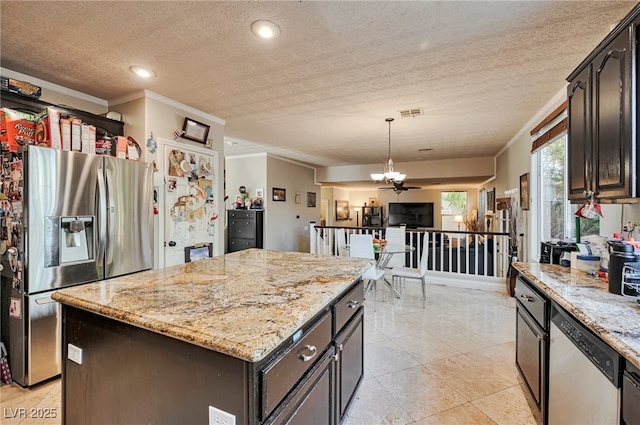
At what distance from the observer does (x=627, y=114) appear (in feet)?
4.36

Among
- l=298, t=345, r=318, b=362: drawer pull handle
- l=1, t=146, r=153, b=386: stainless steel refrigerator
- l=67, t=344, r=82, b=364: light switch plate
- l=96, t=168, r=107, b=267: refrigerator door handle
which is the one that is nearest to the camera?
l=298, t=345, r=318, b=362: drawer pull handle

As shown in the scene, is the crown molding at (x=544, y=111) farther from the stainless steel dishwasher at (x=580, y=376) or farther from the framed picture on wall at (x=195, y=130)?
the framed picture on wall at (x=195, y=130)

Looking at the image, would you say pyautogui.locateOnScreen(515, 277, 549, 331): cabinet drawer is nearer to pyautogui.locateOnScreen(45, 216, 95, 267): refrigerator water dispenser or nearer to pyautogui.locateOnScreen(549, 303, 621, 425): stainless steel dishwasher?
pyautogui.locateOnScreen(549, 303, 621, 425): stainless steel dishwasher

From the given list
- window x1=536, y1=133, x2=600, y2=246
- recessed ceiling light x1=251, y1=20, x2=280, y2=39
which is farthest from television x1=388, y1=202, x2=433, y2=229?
recessed ceiling light x1=251, y1=20, x2=280, y2=39

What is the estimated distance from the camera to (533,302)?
1709 millimetres

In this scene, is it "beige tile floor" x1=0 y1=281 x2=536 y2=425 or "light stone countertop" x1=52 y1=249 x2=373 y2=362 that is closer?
"light stone countertop" x1=52 y1=249 x2=373 y2=362

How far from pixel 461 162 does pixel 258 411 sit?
6882 mm

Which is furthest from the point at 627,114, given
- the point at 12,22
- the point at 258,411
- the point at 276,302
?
the point at 12,22

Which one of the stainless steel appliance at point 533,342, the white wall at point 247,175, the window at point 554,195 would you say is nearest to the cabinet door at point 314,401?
the stainless steel appliance at point 533,342

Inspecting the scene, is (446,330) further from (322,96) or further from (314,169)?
(314,169)

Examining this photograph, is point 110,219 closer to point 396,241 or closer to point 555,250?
point 555,250

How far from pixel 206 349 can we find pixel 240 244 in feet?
16.8

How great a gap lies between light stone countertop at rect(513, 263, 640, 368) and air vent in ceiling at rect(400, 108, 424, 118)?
7.17 ft

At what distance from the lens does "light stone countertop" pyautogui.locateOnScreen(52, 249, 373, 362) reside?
90cm
